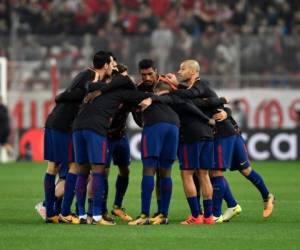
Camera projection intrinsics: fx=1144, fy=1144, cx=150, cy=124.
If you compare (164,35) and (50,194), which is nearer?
(50,194)

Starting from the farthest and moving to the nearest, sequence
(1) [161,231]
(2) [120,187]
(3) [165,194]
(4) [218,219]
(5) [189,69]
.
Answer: (2) [120,187], (4) [218,219], (5) [189,69], (3) [165,194], (1) [161,231]

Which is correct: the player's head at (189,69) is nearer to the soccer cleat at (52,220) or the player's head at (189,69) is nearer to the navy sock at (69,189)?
the navy sock at (69,189)

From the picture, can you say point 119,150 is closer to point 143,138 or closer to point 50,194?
point 143,138

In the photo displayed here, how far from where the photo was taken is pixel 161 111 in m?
14.9

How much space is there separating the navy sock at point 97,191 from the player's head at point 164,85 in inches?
55.1

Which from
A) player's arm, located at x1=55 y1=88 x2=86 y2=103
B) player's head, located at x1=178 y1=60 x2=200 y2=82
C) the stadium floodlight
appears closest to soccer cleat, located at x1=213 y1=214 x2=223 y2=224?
player's head, located at x1=178 y1=60 x2=200 y2=82

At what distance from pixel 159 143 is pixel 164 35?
1819cm

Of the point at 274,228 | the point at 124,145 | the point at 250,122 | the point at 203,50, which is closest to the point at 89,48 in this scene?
the point at 203,50

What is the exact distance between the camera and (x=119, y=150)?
15.8m

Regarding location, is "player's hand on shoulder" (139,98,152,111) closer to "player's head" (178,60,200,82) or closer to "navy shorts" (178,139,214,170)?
"player's head" (178,60,200,82)

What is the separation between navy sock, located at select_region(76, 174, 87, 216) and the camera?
14.8 metres

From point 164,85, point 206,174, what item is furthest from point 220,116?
point 164,85

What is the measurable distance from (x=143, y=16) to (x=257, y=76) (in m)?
4.63

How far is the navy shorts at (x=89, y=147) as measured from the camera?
1452 centimetres
